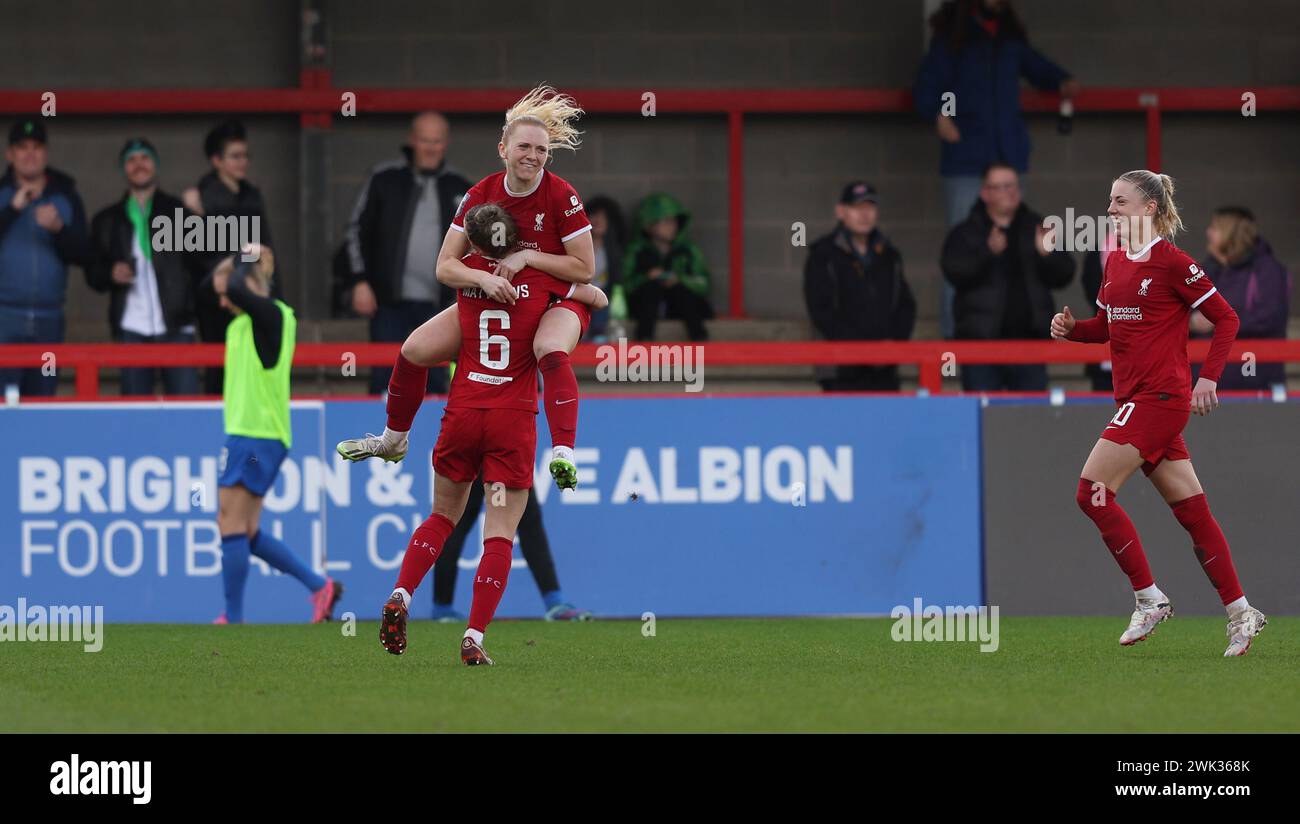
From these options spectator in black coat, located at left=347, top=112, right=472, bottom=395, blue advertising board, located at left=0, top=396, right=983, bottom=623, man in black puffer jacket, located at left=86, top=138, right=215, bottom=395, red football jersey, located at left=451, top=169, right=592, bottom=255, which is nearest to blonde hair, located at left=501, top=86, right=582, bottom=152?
red football jersey, located at left=451, top=169, right=592, bottom=255

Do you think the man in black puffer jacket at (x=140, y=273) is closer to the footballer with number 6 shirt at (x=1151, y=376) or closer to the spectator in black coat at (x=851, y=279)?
the spectator in black coat at (x=851, y=279)

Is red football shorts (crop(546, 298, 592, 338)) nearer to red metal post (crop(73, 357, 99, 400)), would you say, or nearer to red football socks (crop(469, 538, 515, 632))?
red football socks (crop(469, 538, 515, 632))

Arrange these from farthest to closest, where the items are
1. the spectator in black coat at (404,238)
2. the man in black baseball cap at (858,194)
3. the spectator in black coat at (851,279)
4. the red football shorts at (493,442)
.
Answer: the spectator in black coat at (404,238) → the spectator in black coat at (851,279) → the man in black baseball cap at (858,194) → the red football shorts at (493,442)

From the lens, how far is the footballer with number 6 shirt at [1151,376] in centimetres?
838

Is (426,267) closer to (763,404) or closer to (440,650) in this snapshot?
(763,404)

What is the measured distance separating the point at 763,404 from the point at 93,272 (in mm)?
4959

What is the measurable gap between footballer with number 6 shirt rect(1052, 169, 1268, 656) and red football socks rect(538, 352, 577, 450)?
209 centimetres

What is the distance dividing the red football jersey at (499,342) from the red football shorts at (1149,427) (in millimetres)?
2354

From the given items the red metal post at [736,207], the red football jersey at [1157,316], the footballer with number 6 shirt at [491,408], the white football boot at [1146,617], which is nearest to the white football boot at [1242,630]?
the white football boot at [1146,617]

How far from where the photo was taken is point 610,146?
17.0 metres

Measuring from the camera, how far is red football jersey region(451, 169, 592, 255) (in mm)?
7883

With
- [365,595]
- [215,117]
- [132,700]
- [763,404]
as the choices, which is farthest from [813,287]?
[132,700]

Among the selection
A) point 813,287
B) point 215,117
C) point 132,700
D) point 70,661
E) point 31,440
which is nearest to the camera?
point 132,700

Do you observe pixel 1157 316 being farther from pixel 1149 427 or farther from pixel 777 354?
pixel 777 354
